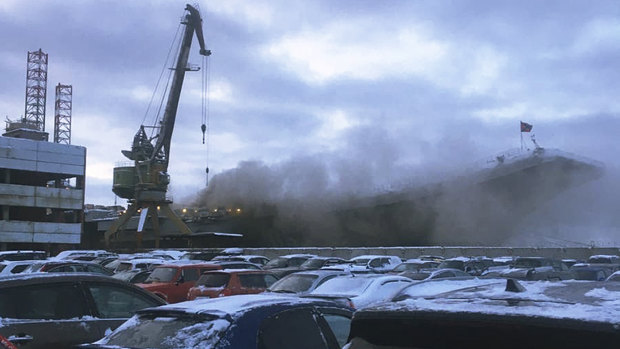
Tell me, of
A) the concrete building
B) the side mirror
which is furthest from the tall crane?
the side mirror

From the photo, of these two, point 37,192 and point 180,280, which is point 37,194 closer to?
point 37,192

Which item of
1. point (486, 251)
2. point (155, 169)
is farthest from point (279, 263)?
point (155, 169)

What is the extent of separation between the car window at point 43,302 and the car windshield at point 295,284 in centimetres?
685

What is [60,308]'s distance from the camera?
6.60 meters

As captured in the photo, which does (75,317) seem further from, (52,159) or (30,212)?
(30,212)

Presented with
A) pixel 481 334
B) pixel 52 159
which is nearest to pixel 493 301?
pixel 481 334

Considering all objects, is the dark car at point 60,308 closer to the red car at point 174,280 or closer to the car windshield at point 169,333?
the car windshield at point 169,333

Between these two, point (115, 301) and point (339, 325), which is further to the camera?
point (115, 301)

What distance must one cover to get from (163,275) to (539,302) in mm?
15220

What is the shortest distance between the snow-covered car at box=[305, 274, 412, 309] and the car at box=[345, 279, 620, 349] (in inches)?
323

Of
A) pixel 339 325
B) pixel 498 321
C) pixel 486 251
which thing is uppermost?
pixel 498 321

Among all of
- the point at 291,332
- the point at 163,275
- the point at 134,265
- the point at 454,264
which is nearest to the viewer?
the point at 291,332

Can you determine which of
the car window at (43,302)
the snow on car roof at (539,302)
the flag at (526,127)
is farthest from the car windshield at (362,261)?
the flag at (526,127)

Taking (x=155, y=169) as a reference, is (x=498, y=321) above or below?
below
